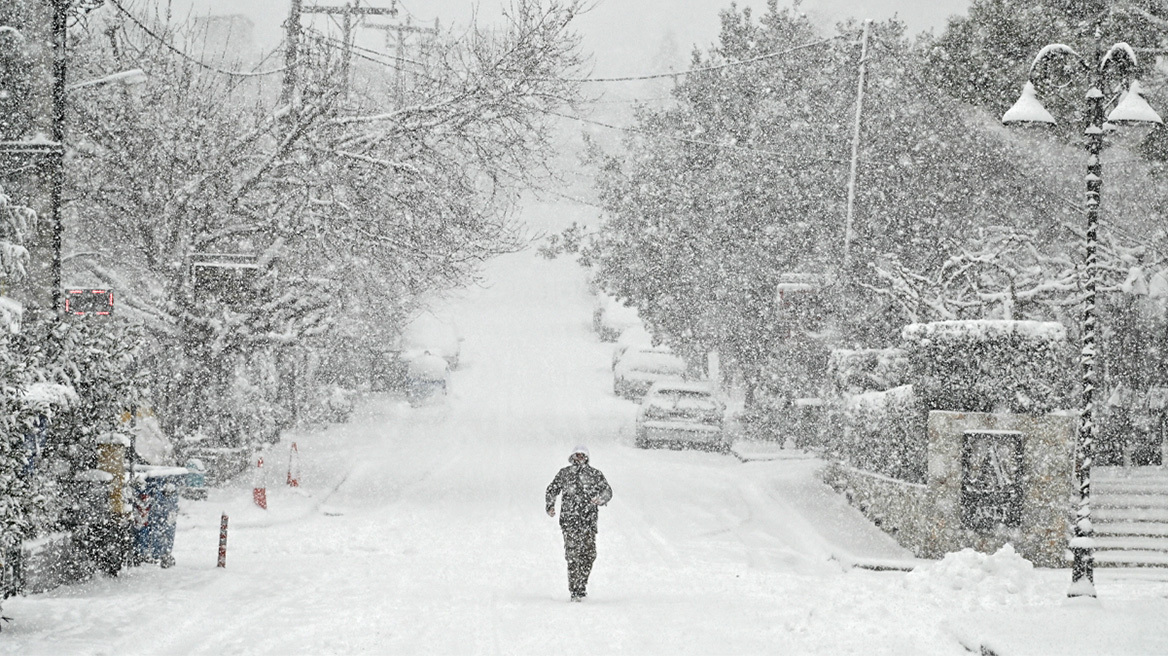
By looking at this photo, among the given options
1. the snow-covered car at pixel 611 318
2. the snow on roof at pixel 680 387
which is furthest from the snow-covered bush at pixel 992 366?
the snow-covered car at pixel 611 318

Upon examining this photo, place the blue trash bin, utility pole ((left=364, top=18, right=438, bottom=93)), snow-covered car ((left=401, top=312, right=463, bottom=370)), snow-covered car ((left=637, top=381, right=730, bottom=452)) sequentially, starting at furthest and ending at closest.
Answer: snow-covered car ((left=401, top=312, right=463, bottom=370)), snow-covered car ((left=637, top=381, right=730, bottom=452)), utility pole ((left=364, top=18, right=438, bottom=93)), the blue trash bin

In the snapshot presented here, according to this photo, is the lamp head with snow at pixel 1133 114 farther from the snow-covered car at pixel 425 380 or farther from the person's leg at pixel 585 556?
the snow-covered car at pixel 425 380

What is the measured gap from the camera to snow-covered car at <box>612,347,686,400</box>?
1303 inches

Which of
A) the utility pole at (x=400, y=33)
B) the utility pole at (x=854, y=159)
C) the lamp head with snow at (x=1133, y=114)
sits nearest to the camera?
the lamp head with snow at (x=1133, y=114)

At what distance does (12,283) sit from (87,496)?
7.91 feet

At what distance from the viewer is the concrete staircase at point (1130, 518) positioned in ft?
52.2

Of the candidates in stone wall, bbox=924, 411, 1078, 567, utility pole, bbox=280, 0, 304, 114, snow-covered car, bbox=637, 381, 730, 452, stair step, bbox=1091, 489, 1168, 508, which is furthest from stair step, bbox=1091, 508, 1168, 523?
utility pole, bbox=280, 0, 304, 114

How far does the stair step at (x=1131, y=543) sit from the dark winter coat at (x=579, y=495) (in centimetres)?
788

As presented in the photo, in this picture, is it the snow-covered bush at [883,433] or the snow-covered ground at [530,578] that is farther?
the snow-covered bush at [883,433]

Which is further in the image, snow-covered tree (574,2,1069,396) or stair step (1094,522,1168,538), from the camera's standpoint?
snow-covered tree (574,2,1069,396)

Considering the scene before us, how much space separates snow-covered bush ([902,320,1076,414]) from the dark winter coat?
582cm

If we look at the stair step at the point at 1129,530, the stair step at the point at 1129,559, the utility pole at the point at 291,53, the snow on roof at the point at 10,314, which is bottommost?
the stair step at the point at 1129,559

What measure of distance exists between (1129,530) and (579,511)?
347 inches

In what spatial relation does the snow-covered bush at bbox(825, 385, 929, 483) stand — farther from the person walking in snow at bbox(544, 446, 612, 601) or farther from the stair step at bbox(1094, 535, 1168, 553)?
the person walking in snow at bbox(544, 446, 612, 601)
